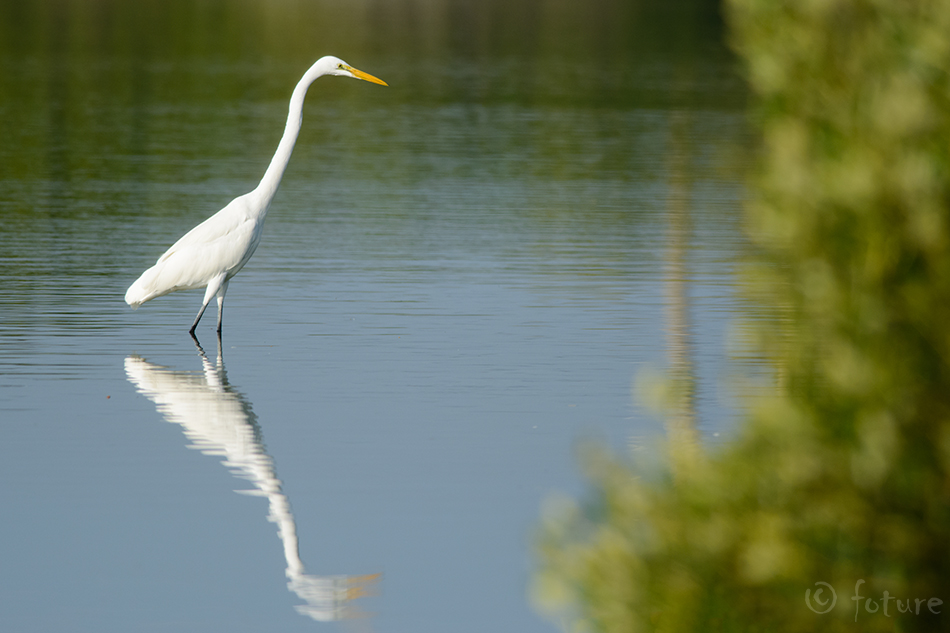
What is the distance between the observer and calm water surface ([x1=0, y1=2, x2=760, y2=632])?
19.9ft

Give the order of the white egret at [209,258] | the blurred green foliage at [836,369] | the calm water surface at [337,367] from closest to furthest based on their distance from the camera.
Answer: the blurred green foliage at [836,369] < the calm water surface at [337,367] < the white egret at [209,258]

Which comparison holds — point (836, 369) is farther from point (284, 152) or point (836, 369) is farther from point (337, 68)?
point (337, 68)

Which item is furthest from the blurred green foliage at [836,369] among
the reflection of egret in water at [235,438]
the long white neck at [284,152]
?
the long white neck at [284,152]

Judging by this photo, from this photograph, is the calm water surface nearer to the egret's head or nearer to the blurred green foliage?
the blurred green foliage

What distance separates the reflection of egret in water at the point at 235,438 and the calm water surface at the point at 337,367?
22 millimetres

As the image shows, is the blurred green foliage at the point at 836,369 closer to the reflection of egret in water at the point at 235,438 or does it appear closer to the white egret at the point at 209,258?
Answer: the reflection of egret in water at the point at 235,438

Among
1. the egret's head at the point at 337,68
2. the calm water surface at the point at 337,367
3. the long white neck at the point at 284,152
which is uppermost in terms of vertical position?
the egret's head at the point at 337,68

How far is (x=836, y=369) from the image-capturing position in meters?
3.44

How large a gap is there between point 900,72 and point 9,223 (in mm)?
14835

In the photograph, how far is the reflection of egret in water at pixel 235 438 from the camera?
19.2 ft

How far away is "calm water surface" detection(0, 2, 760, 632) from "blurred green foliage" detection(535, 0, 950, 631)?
0.28 metres

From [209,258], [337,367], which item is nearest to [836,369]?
[337,367]

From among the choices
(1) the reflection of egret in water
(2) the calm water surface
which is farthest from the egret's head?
(1) the reflection of egret in water

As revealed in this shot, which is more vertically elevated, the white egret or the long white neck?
the long white neck
